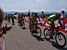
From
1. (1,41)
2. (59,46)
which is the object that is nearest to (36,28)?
(59,46)

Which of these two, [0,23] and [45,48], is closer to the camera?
[0,23]

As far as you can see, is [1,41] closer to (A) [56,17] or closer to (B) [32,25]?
(A) [56,17]

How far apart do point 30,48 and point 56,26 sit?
2116 millimetres

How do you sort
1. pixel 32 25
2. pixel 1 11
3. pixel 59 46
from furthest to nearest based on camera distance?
pixel 32 25
pixel 59 46
pixel 1 11

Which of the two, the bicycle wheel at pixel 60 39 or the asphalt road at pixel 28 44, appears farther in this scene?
the bicycle wheel at pixel 60 39

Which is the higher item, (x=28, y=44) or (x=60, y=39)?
(x=60, y=39)

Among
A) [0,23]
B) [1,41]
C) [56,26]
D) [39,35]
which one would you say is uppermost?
[0,23]

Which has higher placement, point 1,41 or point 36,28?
point 1,41

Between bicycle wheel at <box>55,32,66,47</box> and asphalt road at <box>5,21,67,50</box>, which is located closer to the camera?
asphalt road at <box>5,21,67,50</box>

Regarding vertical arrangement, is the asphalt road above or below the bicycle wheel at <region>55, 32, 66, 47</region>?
below

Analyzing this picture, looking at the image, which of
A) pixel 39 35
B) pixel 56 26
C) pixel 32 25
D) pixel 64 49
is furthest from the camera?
pixel 32 25

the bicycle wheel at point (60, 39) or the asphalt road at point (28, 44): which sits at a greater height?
the bicycle wheel at point (60, 39)

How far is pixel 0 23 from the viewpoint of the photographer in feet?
7.64

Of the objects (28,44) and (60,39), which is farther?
(28,44)
